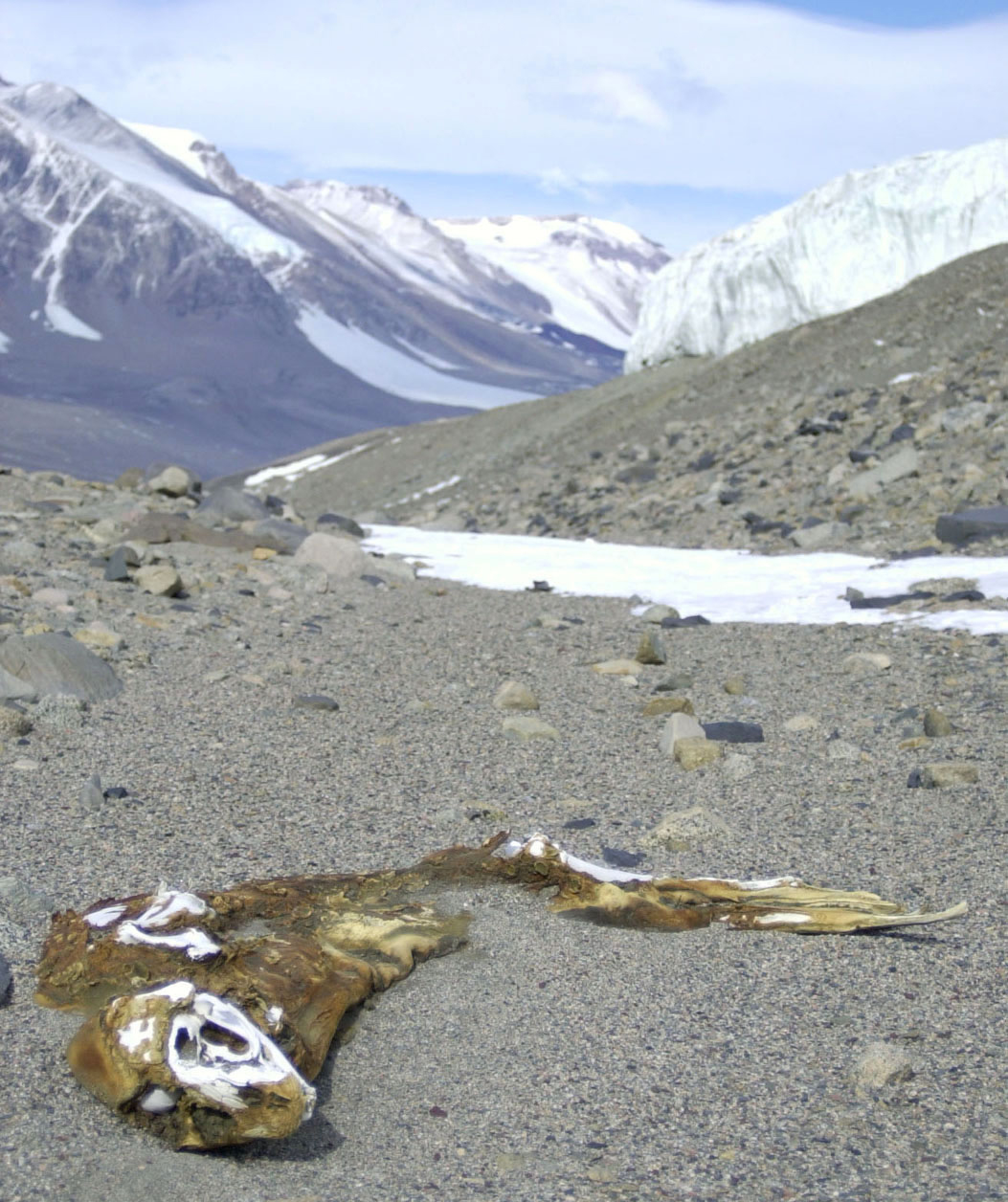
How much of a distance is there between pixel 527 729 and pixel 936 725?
2090 mm

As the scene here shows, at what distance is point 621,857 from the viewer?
15.5 ft

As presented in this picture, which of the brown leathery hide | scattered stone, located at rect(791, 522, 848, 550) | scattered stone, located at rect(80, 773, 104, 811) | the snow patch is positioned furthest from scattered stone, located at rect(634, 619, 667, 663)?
the snow patch

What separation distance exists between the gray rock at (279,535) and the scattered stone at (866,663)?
5.98 meters

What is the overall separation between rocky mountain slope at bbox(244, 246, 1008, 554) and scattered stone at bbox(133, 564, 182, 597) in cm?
656

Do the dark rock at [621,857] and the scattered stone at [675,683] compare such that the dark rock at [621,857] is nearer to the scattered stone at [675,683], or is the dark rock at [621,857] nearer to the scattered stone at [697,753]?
the scattered stone at [697,753]

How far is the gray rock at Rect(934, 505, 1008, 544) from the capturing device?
10984 millimetres

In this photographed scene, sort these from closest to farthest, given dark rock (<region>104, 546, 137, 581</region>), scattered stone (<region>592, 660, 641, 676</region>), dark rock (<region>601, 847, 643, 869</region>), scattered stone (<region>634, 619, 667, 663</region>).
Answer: dark rock (<region>601, 847, 643, 869</region>) → scattered stone (<region>592, 660, 641, 676</region>) → scattered stone (<region>634, 619, 667, 663</region>) → dark rock (<region>104, 546, 137, 581</region>)

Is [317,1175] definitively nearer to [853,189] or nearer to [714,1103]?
[714,1103]

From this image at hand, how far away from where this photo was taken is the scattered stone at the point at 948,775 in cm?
549

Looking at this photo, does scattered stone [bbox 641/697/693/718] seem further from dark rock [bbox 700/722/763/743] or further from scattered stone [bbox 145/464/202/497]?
scattered stone [bbox 145/464/202/497]

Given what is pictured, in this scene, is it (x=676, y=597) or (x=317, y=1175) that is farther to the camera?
(x=676, y=597)

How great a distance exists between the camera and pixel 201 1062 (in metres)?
2.74

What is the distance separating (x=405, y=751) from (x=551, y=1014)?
2805mm

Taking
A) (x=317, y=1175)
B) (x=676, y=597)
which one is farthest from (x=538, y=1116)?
(x=676, y=597)
